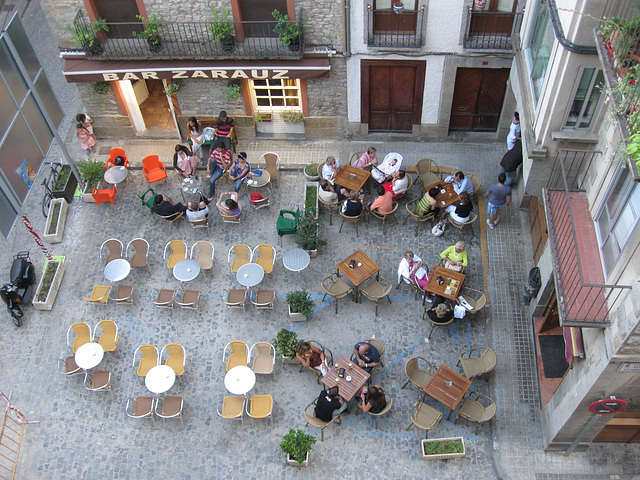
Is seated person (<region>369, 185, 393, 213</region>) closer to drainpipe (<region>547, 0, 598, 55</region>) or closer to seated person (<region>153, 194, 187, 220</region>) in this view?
seated person (<region>153, 194, 187, 220</region>)

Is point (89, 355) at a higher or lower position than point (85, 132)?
lower

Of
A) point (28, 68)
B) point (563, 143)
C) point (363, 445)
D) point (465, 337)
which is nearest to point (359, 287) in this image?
point (465, 337)

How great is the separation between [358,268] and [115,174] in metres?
7.85

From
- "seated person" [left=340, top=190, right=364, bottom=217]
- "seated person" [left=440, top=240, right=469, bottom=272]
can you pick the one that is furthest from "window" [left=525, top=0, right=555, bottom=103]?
"seated person" [left=340, top=190, right=364, bottom=217]

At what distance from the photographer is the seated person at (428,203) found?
15.5 metres

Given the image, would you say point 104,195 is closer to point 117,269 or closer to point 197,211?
point 117,269

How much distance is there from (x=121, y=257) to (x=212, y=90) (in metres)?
5.55

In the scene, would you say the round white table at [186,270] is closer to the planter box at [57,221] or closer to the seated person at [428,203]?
the planter box at [57,221]

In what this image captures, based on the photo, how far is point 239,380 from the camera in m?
13.1

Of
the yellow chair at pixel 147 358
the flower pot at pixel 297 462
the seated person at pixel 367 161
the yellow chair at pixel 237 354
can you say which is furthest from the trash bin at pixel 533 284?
the yellow chair at pixel 147 358

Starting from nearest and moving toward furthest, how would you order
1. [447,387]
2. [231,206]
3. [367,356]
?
[447,387]
[367,356]
[231,206]

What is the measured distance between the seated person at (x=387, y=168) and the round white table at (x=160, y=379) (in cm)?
746

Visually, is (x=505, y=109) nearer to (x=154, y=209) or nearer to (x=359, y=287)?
(x=359, y=287)

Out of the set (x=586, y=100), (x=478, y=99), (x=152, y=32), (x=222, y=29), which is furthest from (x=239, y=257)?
(x=586, y=100)
